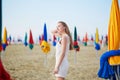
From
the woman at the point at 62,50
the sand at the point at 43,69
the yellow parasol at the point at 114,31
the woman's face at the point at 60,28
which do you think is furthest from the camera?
the sand at the point at 43,69

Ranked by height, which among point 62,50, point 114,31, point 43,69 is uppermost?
point 114,31

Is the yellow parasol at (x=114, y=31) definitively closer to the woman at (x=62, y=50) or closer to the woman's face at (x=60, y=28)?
the woman at (x=62, y=50)

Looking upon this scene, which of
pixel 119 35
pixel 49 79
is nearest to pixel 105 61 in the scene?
pixel 119 35

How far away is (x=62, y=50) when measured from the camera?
3.63 m

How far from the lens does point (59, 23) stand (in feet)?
12.3

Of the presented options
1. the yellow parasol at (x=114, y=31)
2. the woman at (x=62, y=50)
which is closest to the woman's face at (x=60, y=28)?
the woman at (x=62, y=50)

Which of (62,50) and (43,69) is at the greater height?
(62,50)

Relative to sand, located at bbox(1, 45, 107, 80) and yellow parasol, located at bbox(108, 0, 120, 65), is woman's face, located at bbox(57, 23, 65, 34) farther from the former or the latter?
sand, located at bbox(1, 45, 107, 80)

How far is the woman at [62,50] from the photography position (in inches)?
142

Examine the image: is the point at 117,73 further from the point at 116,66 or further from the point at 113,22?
the point at 113,22

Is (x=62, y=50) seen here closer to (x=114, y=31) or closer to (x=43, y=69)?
(x=114, y=31)

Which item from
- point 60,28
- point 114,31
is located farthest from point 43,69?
point 60,28

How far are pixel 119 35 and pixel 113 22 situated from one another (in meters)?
0.22

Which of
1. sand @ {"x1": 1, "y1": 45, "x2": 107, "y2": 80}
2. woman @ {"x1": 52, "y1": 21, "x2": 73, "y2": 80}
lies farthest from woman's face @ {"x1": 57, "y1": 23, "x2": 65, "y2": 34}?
sand @ {"x1": 1, "y1": 45, "x2": 107, "y2": 80}
